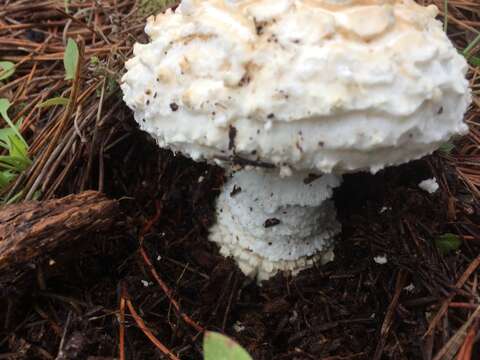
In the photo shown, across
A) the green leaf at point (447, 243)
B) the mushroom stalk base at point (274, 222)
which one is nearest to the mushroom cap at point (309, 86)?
the mushroom stalk base at point (274, 222)

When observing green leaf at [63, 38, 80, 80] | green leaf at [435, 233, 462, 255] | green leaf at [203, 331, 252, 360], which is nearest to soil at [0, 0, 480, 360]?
green leaf at [435, 233, 462, 255]

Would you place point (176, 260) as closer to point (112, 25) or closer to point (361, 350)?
point (361, 350)

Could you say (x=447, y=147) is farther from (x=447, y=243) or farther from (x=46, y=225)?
(x=46, y=225)

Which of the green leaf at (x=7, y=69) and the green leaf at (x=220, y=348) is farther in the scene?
the green leaf at (x=7, y=69)

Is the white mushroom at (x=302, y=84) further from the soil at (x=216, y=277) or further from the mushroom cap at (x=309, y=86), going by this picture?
the soil at (x=216, y=277)

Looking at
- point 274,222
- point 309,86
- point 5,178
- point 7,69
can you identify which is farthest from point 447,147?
point 7,69

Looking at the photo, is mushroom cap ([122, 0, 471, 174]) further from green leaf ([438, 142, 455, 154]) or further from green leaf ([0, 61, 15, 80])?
green leaf ([0, 61, 15, 80])
